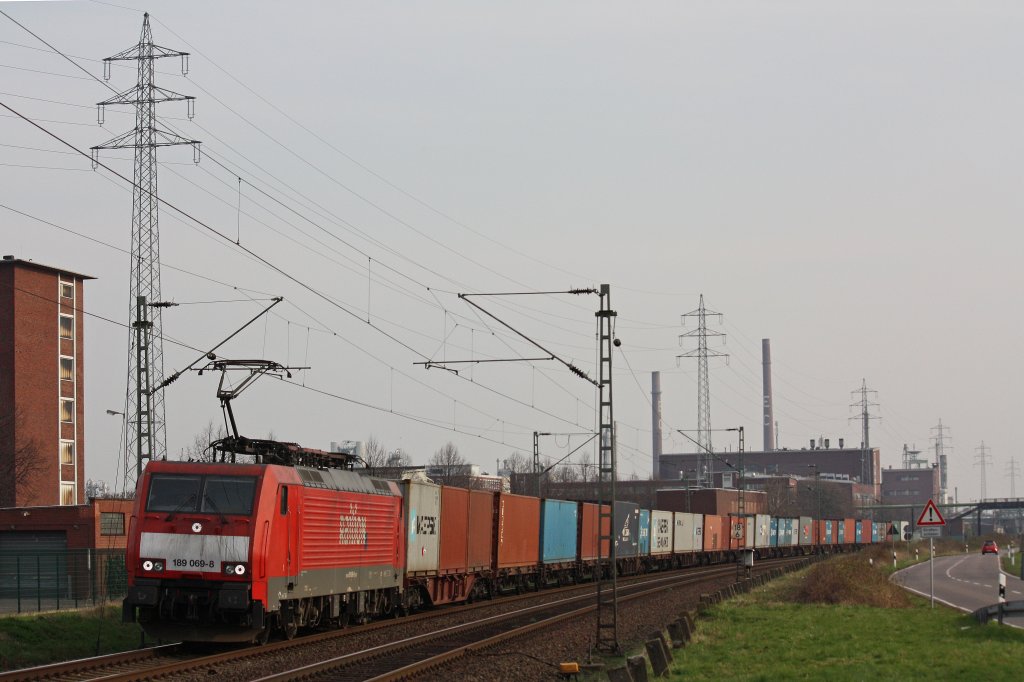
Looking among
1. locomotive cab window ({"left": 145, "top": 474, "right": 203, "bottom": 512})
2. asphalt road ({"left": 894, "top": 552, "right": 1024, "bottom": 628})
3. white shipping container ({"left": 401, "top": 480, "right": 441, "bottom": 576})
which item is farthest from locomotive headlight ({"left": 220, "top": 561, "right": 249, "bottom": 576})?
asphalt road ({"left": 894, "top": 552, "right": 1024, "bottom": 628})

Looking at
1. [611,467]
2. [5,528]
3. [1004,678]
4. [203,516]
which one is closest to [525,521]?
[611,467]

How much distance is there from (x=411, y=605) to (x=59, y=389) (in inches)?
2469

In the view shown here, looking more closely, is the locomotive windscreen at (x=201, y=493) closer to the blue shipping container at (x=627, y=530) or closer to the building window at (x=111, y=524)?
the blue shipping container at (x=627, y=530)

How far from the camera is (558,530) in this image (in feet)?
151

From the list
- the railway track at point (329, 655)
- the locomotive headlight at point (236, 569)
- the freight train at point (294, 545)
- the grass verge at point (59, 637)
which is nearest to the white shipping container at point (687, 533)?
the freight train at point (294, 545)

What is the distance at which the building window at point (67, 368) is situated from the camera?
87.7 metres

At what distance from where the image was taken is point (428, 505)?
32219 mm

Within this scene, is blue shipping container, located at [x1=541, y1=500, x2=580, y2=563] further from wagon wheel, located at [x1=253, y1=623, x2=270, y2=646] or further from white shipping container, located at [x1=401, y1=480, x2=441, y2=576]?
wagon wheel, located at [x1=253, y1=623, x2=270, y2=646]

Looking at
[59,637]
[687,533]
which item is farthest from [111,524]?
[59,637]

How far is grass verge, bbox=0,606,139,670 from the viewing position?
22.1 m

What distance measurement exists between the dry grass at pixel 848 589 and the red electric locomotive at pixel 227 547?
56.7 ft

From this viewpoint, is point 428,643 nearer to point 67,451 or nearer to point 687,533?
point 687,533

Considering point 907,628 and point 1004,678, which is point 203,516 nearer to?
point 1004,678

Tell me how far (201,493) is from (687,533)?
49332mm
